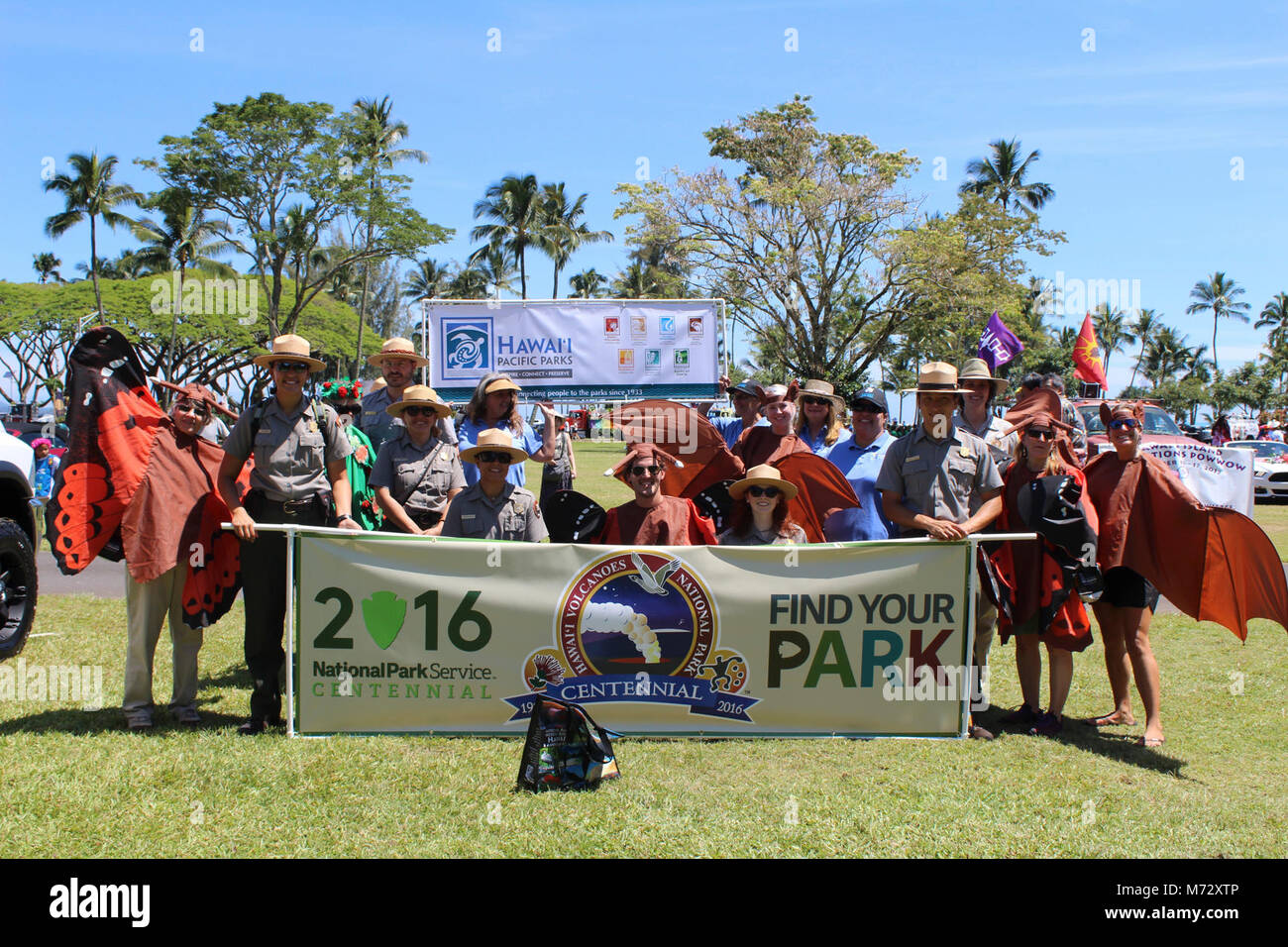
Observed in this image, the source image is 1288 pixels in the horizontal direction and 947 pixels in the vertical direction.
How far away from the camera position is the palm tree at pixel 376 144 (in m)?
32.5

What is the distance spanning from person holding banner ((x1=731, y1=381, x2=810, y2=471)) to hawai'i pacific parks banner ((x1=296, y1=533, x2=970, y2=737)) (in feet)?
4.24

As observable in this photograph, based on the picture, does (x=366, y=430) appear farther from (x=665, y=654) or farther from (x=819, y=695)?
(x=819, y=695)

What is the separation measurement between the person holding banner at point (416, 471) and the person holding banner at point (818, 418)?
2430 millimetres

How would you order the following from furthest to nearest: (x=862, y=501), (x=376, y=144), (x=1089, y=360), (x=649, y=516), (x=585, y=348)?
1. (x=376, y=144)
2. (x=585, y=348)
3. (x=1089, y=360)
4. (x=862, y=501)
5. (x=649, y=516)

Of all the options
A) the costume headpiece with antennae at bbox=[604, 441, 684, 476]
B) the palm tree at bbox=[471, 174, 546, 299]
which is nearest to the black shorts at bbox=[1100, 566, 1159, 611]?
the costume headpiece with antennae at bbox=[604, 441, 684, 476]

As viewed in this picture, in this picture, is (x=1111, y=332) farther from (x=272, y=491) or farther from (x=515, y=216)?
(x=272, y=491)

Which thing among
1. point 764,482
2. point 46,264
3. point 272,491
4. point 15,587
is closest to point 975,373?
point 764,482

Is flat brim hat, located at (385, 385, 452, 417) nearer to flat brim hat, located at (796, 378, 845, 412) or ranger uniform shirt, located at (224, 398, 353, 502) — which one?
ranger uniform shirt, located at (224, 398, 353, 502)

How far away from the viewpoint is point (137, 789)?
442 cm

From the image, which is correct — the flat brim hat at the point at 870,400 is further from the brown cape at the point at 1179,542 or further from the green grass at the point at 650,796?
the green grass at the point at 650,796

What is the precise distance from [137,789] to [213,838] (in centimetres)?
75

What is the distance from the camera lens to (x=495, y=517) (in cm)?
541

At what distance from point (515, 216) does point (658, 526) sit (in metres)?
53.4
